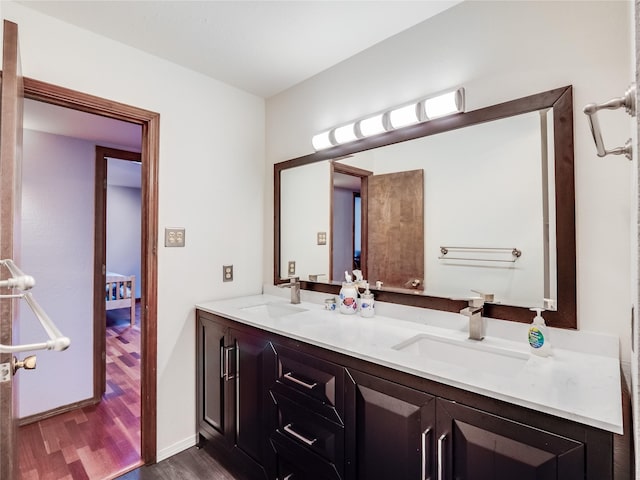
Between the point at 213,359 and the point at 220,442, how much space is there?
1.53 feet

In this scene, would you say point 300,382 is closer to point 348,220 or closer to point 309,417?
point 309,417

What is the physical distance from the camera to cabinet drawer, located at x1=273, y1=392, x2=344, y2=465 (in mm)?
1279

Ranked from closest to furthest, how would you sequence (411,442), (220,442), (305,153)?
(411,442)
(220,442)
(305,153)

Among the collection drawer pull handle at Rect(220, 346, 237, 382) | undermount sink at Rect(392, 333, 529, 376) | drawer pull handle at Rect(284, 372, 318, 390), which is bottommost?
drawer pull handle at Rect(220, 346, 237, 382)

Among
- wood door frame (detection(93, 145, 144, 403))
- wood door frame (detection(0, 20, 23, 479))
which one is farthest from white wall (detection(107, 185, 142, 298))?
wood door frame (detection(0, 20, 23, 479))

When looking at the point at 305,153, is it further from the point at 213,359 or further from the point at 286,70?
the point at 213,359

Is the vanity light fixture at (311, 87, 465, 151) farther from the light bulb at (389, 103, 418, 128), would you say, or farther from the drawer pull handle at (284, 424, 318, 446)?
the drawer pull handle at (284, 424, 318, 446)

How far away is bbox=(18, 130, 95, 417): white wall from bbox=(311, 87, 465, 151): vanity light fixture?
79.0 inches

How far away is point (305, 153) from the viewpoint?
2.26 meters

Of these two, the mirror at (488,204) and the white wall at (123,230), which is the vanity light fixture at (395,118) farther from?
the white wall at (123,230)

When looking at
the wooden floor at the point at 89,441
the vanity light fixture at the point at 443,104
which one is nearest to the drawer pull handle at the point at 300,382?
the wooden floor at the point at 89,441

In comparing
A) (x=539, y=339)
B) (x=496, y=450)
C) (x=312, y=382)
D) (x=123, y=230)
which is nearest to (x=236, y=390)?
(x=312, y=382)

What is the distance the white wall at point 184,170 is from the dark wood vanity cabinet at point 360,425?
0.23 meters

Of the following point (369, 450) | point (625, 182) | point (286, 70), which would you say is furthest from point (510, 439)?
point (286, 70)
